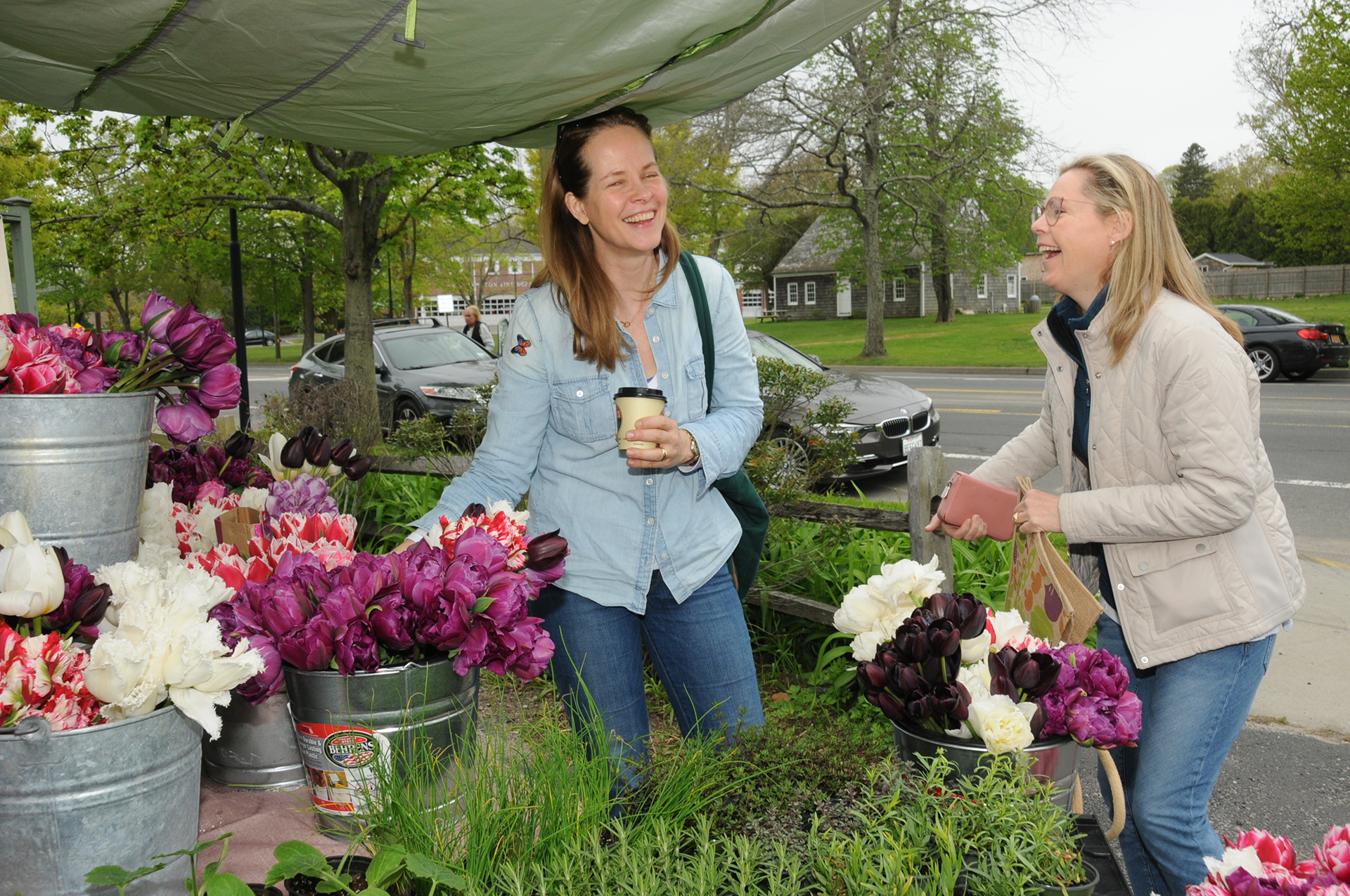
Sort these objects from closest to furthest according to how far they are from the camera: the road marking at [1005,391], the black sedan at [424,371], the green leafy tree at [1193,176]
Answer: the black sedan at [424,371] → the road marking at [1005,391] → the green leafy tree at [1193,176]

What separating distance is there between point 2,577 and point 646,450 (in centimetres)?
108

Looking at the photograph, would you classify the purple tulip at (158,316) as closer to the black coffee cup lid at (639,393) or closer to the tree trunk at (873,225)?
the black coffee cup lid at (639,393)

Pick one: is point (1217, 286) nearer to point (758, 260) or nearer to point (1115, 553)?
point (758, 260)

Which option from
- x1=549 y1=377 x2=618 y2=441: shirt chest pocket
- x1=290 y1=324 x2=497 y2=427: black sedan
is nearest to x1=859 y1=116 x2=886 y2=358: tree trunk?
x1=290 y1=324 x2=497 y2=427: black sedan

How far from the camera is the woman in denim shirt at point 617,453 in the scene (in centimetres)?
223

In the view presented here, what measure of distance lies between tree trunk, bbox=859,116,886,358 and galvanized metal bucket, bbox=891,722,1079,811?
72.3ft

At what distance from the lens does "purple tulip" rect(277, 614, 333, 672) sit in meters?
1.34

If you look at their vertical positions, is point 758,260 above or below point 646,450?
above

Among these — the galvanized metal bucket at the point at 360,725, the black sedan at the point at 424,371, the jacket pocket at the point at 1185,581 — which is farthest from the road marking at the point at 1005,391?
the galvanized metal bucket at the point at 360,725

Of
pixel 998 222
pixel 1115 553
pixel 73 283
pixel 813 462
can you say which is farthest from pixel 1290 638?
pixel 73 283

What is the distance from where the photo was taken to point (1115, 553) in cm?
217

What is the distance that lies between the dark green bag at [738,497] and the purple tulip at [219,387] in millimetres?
1040

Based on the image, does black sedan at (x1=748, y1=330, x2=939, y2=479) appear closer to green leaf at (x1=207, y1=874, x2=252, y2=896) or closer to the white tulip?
the white tulip

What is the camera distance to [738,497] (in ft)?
7.92
